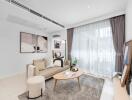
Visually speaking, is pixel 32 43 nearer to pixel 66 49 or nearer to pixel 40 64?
pixel 40 64

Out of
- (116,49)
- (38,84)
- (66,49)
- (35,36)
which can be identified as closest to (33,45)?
(35,36)

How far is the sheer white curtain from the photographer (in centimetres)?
342

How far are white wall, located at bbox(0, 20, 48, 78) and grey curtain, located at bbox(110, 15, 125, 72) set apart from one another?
4029 millimetres

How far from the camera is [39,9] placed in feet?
8.98

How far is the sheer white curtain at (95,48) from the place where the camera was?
3.42 m

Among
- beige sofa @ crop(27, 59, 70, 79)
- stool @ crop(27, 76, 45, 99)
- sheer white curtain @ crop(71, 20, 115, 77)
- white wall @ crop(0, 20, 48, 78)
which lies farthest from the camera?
sheer white curtain @ crop(71, 20, 115, 77)

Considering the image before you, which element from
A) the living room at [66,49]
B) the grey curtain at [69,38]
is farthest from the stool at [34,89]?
the grey curtain at [69,38]

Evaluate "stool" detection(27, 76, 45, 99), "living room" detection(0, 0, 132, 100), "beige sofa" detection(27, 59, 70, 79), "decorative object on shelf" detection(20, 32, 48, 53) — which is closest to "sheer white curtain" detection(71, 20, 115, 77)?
"living room" detection(0, 0, 132, 100)

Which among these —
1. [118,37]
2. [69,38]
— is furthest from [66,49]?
[118,37]

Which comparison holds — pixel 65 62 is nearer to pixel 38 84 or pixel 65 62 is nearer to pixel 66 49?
pixel 66 49

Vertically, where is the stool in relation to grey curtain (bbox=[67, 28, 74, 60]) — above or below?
below

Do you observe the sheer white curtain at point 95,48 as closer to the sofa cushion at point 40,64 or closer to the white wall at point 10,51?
the sofa cushion at point 40,64

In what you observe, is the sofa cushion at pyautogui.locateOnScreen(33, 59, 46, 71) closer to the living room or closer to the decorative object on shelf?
the living room

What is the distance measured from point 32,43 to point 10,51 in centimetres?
103
